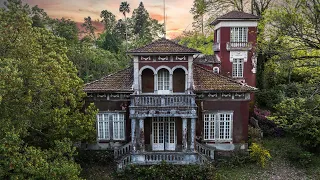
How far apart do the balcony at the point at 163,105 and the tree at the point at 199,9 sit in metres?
19.8

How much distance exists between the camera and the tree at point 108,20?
6631 cm

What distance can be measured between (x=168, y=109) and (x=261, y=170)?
7.31 metres

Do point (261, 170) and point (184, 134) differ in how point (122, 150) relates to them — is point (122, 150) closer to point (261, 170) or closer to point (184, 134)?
point (184, 134)

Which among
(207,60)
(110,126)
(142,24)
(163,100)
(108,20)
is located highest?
(108,20)

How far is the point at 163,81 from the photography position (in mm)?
19328

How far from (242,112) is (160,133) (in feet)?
19.9

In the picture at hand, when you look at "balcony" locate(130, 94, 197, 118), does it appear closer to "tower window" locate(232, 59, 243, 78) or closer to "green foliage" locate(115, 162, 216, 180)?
"green foliage" locate(115, 162, 216, 180)

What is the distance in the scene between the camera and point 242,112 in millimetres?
19672

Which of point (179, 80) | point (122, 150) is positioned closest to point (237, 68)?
point (179, 80)

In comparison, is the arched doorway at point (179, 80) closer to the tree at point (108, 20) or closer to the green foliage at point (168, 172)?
the green foliage at point (168, 172)

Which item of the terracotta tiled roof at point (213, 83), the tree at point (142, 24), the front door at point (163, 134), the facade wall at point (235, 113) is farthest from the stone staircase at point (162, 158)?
the tree at point (142, 24)

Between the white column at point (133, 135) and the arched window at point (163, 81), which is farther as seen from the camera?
the arched window at point (163, 81)

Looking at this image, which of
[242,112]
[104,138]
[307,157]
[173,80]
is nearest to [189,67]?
[173,80]

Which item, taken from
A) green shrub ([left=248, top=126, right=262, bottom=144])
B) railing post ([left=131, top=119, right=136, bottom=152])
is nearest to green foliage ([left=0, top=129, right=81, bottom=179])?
railing post ([left=131, top=119, right=136, bottom=152])
